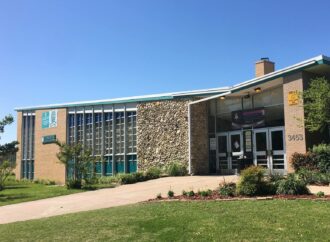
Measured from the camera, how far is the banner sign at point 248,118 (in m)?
22.9

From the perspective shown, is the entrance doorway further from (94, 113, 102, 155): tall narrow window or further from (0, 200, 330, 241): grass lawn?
(94, 113, 102, 155): tall narrow window

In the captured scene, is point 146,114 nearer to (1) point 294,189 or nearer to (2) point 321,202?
(1) point 294,189

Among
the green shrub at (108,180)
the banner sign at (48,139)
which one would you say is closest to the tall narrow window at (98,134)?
the banner sign at (48,139)

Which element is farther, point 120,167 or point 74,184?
point 120,167

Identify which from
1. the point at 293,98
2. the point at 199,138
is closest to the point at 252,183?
the point at 293,98

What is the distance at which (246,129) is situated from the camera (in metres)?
23.9

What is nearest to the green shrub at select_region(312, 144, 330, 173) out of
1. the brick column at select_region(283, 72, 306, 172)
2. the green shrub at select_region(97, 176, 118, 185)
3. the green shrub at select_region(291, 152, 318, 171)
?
the green shrub at select_region(291, 152, 318, 171)

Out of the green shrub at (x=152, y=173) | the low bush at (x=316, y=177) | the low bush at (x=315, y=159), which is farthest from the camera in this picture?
the green shrub at (x=152, y=173)

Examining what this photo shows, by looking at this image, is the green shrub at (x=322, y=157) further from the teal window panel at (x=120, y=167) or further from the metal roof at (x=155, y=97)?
the teal window panel at (x=120, y=167)

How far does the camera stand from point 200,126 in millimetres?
25703

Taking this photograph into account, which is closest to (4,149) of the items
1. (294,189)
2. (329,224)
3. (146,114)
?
(146,114)

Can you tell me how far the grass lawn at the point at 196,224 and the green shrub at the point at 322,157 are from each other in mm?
6468

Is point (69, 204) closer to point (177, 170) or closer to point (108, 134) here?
point (177, 170)

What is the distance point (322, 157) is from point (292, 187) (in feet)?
17.5
